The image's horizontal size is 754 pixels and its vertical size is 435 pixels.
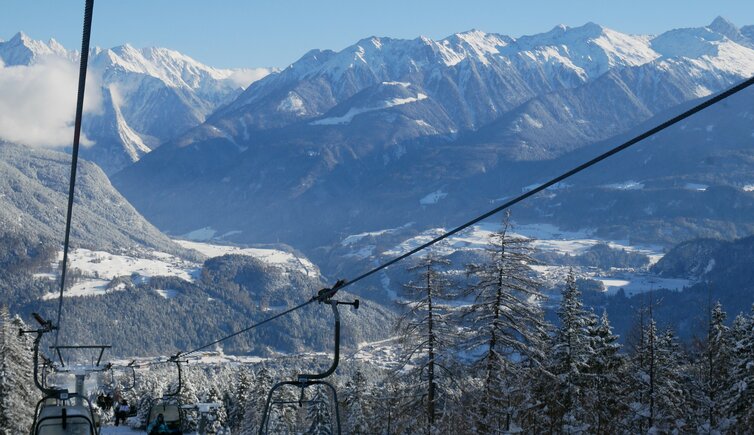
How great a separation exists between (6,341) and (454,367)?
19.7 metres

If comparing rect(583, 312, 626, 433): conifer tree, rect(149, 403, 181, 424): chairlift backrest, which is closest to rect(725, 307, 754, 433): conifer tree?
rect(583, 312, 626, 433): conifer tree

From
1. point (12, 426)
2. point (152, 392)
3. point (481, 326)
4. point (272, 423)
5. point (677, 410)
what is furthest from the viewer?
point (152, 392)

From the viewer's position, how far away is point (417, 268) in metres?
30.5

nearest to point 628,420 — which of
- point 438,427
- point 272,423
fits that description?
point 438,427

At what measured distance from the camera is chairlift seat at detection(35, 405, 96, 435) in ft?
51.4

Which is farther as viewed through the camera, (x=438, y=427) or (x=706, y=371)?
(x=706, y=371)

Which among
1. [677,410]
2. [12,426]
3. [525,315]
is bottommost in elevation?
[12,426]

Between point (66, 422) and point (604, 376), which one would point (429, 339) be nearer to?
point (604, 376)

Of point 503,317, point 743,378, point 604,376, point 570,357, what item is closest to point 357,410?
point 503,317

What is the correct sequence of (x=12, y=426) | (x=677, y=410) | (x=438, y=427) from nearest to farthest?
(x=677, y=410), (x=438, y=427), (x=12, y=426)

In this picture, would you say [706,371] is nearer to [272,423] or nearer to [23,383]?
[272,423]

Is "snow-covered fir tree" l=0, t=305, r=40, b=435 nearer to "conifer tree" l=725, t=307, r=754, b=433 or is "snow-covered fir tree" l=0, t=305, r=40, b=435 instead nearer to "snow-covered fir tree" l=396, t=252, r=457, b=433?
"snow-covered fir tree" l=396, t=252, r=457, b=433

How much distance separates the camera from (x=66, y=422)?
1573 cm

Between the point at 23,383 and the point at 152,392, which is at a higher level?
the point at 23,383
